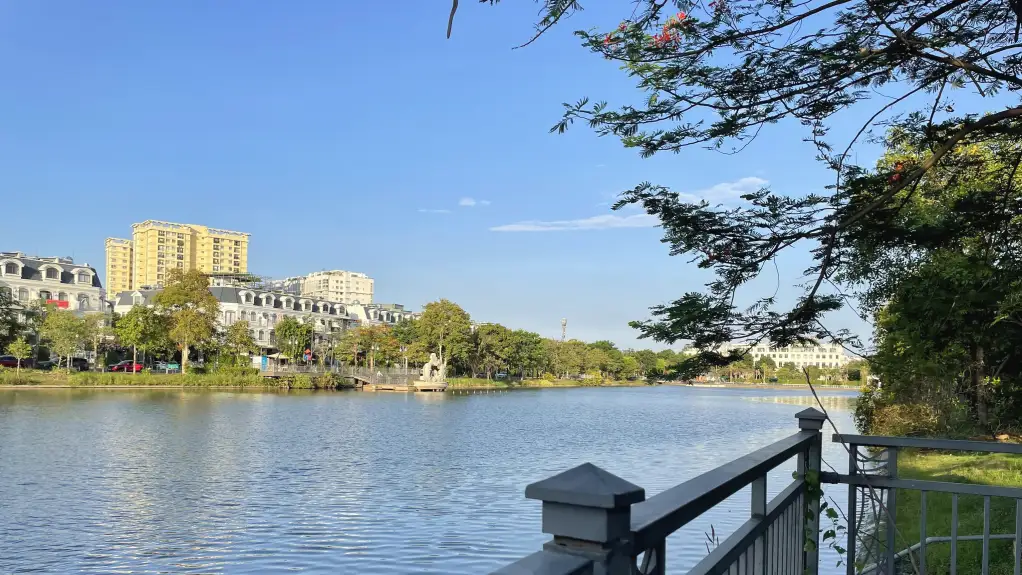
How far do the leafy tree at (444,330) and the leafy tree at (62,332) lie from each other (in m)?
23.3

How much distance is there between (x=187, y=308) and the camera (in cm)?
4850

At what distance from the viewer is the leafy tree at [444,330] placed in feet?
198

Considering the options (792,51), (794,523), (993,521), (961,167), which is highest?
(792,51)

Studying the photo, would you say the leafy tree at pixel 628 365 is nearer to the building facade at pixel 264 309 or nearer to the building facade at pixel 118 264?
the building facade at pixel 264 309

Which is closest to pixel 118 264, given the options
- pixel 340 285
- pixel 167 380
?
pixel 340 285

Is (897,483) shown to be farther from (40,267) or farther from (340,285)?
(340,285)

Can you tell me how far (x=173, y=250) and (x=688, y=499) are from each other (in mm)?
140248

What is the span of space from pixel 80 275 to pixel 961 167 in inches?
2635

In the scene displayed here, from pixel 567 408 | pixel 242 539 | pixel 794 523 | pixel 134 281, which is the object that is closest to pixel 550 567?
pixel 794 523

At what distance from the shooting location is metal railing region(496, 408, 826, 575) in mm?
1189

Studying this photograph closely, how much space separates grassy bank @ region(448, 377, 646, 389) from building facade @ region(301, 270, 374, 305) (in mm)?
56351

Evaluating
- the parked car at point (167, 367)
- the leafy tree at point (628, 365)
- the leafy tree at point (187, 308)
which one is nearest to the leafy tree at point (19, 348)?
→ the leafy tree at point (187, 308)

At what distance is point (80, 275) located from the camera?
6091 centimetres

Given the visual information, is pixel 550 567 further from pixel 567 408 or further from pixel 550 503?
pixel 567 408
